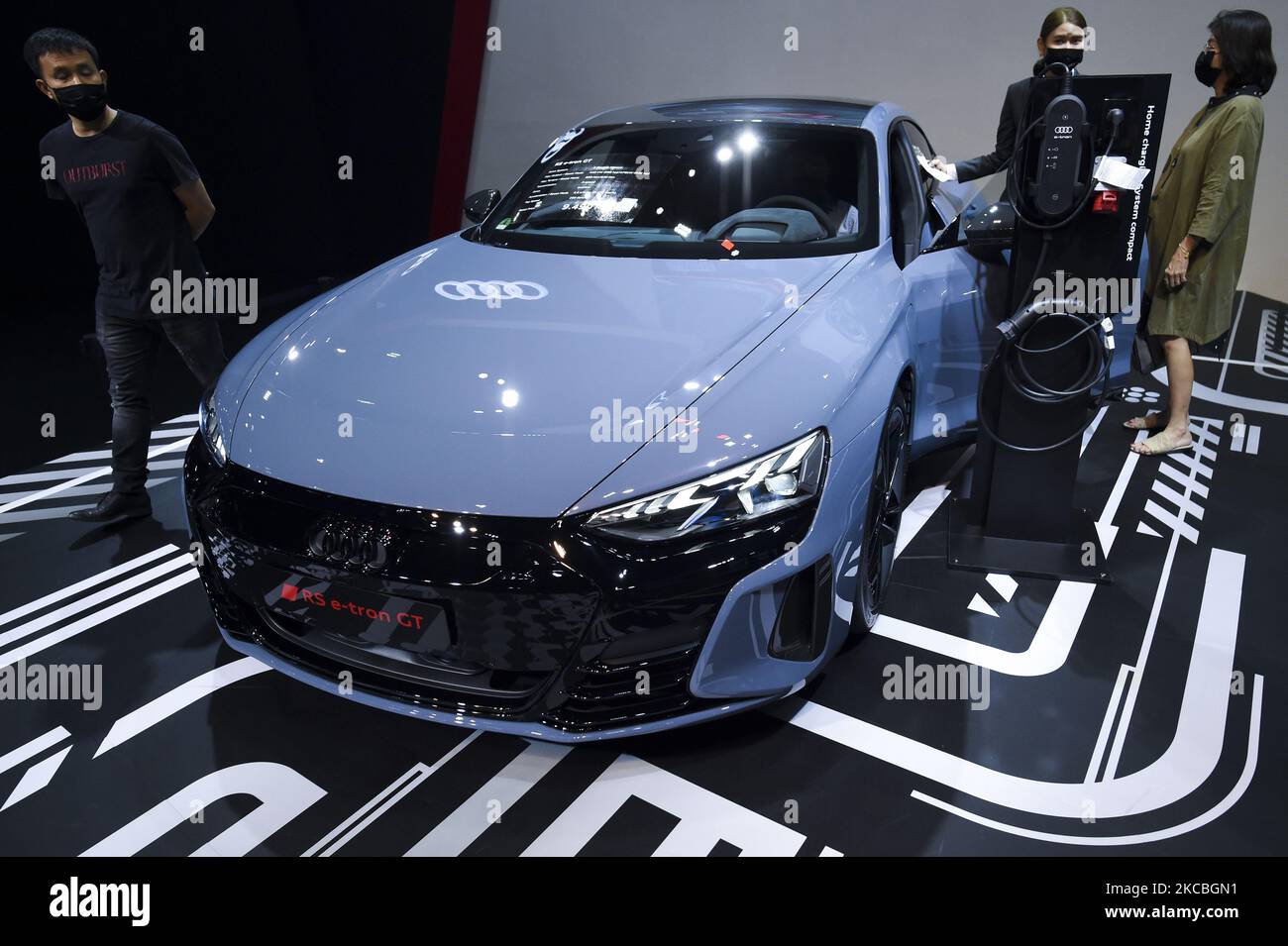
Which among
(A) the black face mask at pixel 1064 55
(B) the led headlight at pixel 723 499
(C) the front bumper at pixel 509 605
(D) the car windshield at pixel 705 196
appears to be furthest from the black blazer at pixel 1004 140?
(C) the front bumper at pixel 509 605

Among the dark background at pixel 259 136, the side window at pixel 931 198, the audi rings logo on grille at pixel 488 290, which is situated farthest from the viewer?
the dark background at pixel 259 136

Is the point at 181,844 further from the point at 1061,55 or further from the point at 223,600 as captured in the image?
the point at 1061,55

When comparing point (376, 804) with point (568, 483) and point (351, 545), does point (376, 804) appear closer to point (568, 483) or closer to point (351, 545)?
point (351, 545)

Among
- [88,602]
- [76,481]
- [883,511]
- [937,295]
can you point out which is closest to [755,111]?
[937,295]

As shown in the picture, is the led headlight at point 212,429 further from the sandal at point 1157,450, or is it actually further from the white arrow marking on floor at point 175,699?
the sandal at point 1157,450

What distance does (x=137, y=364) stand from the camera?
112 inches

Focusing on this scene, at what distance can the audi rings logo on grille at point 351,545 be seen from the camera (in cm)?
151

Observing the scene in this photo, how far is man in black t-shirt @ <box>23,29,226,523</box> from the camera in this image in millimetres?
2518

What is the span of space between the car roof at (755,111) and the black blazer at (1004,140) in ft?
4.34
